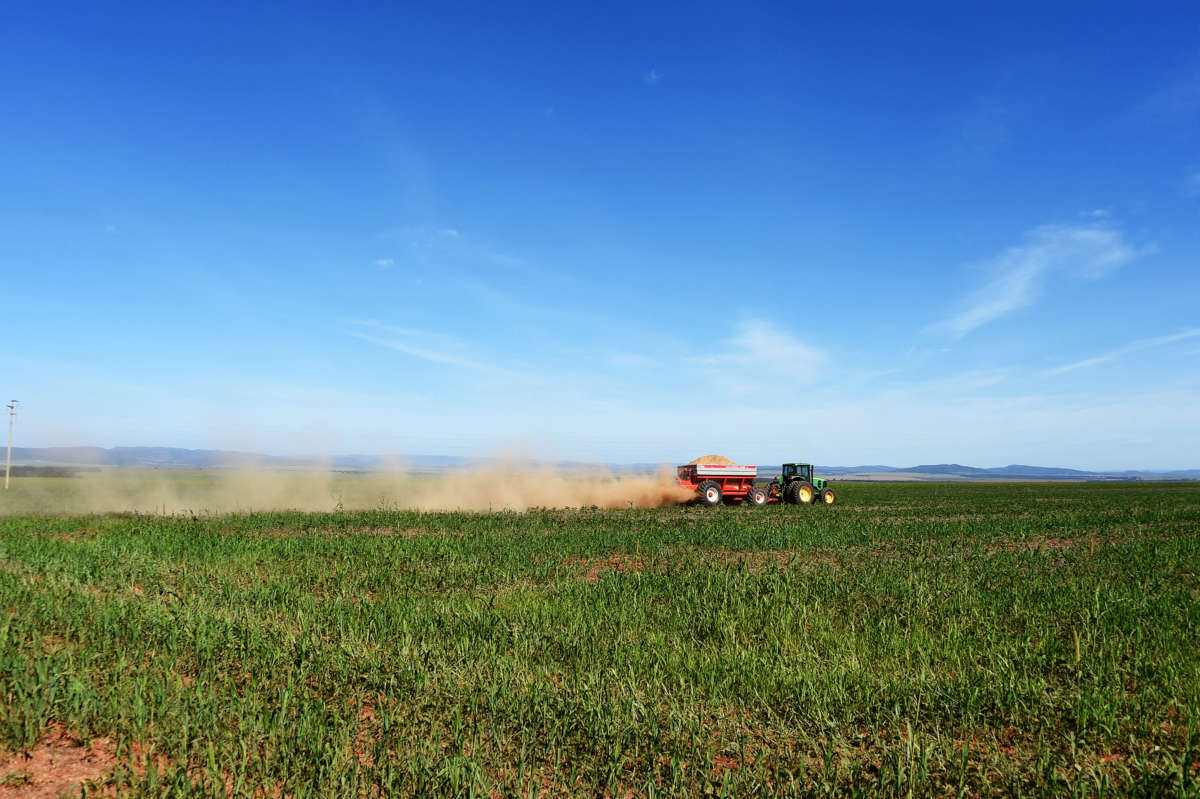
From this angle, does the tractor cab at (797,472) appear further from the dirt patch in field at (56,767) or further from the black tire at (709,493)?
the dirt patch in field at (56,767)

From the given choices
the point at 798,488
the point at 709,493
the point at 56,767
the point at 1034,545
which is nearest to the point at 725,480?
the point at 709,493

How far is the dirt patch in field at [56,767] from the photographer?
484cm

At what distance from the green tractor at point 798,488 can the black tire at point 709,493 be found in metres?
3.63

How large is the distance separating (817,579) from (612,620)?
16.5 ft

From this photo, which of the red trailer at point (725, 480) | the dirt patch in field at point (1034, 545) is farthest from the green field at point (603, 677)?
the red trailer at point (725, 480)

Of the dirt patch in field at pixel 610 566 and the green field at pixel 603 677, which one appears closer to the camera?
the green field at pixel 603 677

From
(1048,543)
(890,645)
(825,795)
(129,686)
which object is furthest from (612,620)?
(1048,543)

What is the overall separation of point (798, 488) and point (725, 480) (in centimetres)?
450

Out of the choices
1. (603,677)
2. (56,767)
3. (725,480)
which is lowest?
(56,767)

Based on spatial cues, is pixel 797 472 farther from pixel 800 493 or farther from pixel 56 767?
pixel 56 767

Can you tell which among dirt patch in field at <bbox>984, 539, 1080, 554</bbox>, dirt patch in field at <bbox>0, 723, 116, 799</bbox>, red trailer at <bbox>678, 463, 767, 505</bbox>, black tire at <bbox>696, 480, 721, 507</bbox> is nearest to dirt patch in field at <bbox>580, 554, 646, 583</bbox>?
dirt patch in field at <bbox>0, 723, 116, 799</bbox>

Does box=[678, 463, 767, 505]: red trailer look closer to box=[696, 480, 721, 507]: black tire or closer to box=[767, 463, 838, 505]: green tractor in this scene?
box=[696, 480, 721, 507]: black tire

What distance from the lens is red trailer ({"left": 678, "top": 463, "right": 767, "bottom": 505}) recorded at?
34.9 metres

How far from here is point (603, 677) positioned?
6863mm
